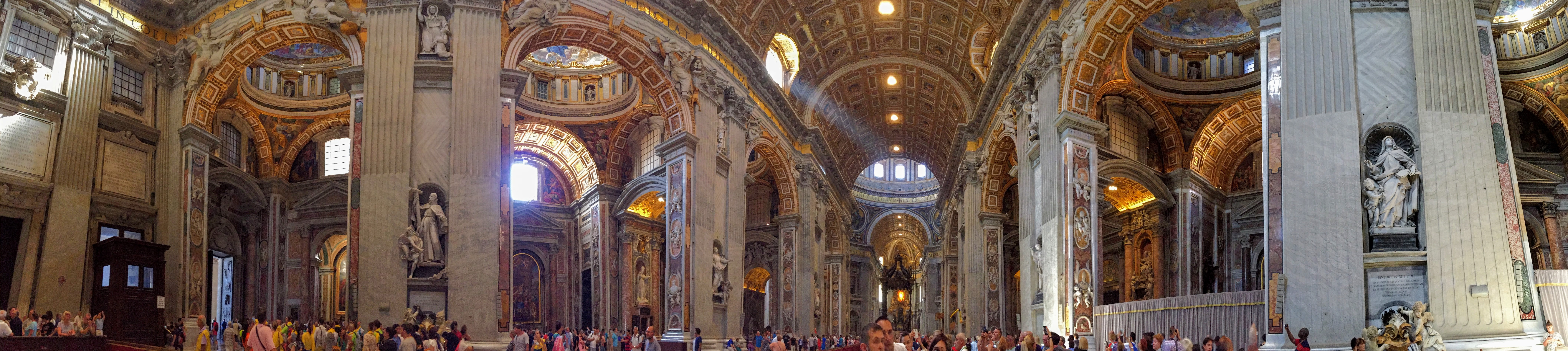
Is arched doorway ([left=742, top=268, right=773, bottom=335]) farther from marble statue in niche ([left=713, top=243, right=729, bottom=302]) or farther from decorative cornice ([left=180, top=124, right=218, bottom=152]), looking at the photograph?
decorative cornice ([left=180, top=124, right=218, bottom=152])

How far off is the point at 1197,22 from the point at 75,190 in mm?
19746

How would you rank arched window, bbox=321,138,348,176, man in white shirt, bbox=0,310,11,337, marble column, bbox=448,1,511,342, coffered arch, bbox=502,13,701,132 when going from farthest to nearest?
1. arched window, bbox=321,138,348,176
2. coffered arch, bbox=502,13,701,132
3. marble column, bbox=448,1,511,342
4. man in white shirt, bbox=0,310,11,337

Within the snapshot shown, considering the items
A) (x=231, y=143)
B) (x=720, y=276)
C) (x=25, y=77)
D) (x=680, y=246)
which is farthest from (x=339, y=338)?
(x=231, y=143)

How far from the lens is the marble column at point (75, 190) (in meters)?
16.5

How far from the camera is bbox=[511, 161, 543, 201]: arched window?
100 ft

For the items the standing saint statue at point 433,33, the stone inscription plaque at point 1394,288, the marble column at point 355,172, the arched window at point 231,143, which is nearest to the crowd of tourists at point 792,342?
the marble column at point 355,172

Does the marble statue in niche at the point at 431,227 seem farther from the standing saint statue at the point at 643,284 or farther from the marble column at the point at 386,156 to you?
the standing saint statue at the point at 643,284

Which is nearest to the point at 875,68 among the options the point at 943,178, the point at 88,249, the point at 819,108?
the point at 819,108

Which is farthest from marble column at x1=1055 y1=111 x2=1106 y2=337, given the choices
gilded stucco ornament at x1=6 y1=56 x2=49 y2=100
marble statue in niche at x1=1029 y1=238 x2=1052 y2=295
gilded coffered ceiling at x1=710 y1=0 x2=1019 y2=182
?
gilded stucco ornament at x1=6 y1=56 x2=49 y2=100

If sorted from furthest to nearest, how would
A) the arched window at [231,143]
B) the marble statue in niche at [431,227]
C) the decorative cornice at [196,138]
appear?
the arched window at [231,143] < the decorative cornice at [196,138] < the marble statue in niche at [431,227]

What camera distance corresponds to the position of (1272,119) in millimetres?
11453

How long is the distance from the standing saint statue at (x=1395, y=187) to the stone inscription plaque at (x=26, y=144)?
58.1 ft

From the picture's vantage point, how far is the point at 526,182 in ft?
101

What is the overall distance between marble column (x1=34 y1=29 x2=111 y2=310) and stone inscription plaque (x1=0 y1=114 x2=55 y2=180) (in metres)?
0.17
